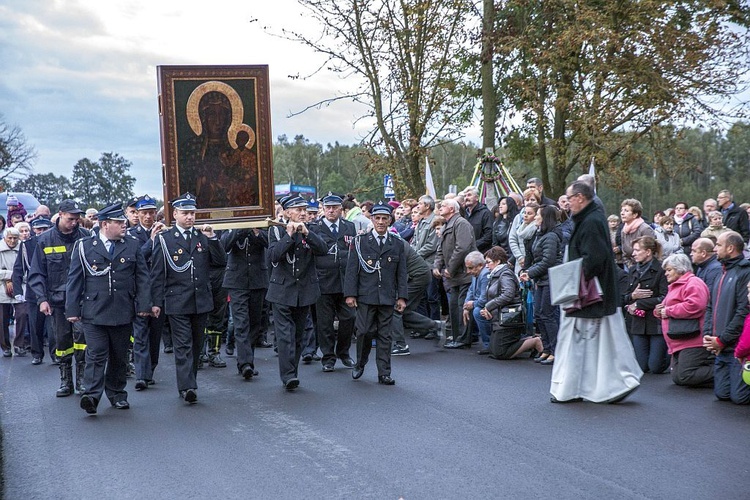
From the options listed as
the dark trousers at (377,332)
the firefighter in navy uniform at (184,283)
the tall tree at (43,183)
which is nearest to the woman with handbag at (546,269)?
the dark trousers at (377,332)

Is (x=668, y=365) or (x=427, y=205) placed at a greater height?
(x=427, y=205)

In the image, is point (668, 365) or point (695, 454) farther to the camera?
point (668, 365)

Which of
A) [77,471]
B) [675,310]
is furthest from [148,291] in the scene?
[675,310]

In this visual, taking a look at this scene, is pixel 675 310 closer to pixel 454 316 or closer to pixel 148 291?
pixel 454 316

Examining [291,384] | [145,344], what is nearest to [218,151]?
[145,344]

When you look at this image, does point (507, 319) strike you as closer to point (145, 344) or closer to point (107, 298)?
point (145, 344)

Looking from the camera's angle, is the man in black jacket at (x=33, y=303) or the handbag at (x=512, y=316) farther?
the man in black jacket at (x=33, y=303)

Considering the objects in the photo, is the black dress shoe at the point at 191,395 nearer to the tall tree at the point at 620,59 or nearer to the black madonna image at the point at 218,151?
the black madonna image at the point at 218,151

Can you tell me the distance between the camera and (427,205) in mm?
14531

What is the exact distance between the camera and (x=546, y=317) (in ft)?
38.3

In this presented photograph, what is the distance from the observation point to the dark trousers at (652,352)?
10.8m

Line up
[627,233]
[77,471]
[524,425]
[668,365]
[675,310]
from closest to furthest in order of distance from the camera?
[77,471] < [524,425] < [675,310] < [668,365] < [627,233]

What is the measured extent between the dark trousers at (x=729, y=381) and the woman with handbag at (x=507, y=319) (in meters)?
3.18

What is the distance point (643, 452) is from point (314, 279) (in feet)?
15.8
